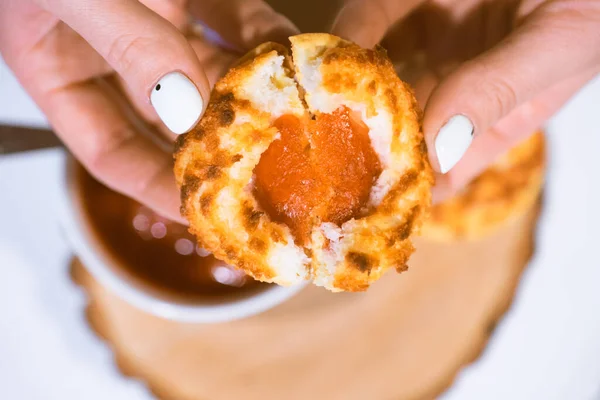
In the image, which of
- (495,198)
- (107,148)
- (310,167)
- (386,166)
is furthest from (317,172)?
(495,198)

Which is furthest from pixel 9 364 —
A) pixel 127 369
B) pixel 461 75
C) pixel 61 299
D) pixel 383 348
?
pixel 461 75

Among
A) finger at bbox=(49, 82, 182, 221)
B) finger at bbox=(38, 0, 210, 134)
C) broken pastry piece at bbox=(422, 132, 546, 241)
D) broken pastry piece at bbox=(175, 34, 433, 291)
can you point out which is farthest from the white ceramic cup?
broken pastry piece at bbox=(422, 132, 546, 241)

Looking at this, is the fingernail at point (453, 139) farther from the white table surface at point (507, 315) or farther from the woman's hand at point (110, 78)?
the white table surface at point (507, 315)

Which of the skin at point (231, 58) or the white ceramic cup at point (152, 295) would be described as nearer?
the skin at point (231, 58)

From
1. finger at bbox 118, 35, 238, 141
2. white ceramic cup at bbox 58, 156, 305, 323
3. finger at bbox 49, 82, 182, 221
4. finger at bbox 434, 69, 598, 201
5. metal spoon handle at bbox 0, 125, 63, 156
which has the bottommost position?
metal spoon handle at bbox 0, 125, 63, 156

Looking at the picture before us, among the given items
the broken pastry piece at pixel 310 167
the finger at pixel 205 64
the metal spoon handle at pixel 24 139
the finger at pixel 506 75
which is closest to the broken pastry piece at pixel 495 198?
the finger at pixel 506 75

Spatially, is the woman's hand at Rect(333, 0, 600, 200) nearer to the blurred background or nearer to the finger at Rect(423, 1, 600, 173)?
the finger at Rect(423, 1, 600, 173)
